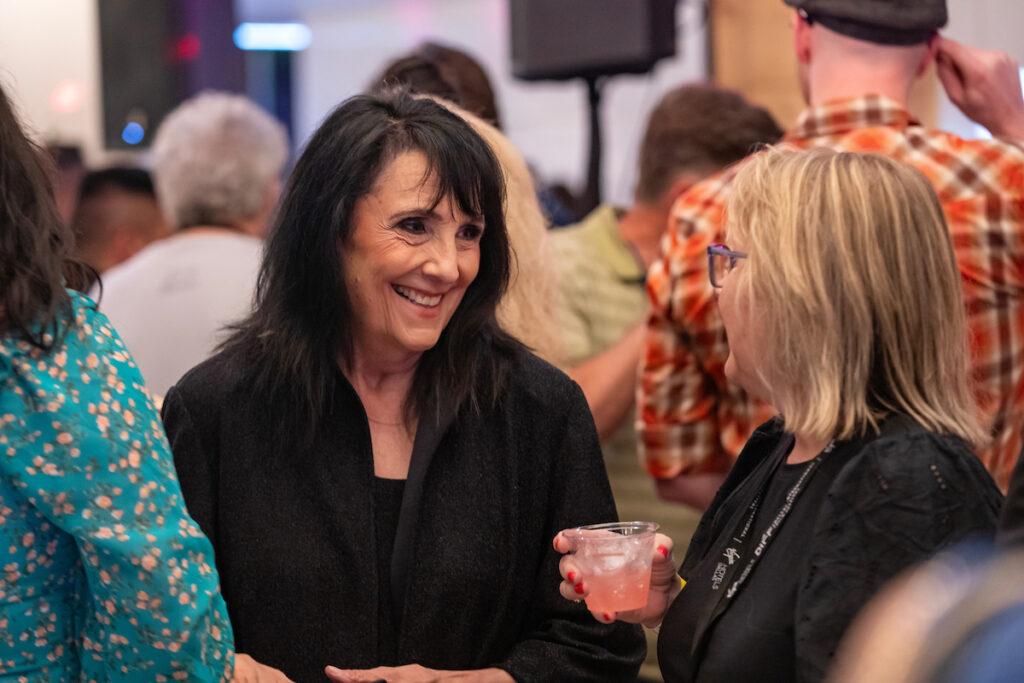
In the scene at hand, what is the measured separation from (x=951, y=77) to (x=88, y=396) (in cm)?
190

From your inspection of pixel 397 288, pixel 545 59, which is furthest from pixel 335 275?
pixel 545 59

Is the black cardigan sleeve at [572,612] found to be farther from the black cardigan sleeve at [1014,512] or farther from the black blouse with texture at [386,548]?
the black cardigan sleeve at [1014,512]

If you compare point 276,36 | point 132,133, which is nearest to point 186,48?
point 132,133

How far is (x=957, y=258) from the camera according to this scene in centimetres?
230

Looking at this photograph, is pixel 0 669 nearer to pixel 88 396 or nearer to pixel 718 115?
pixel 88 396

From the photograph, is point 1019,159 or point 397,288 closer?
point 397,288

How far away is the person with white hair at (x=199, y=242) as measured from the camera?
3.34m

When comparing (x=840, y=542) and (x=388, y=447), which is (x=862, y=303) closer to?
(x=840, y=542)

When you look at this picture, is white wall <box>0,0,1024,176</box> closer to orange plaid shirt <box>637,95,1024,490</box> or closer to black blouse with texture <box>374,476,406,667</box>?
orange plaid shirt <box>637,95,1024,490</box>

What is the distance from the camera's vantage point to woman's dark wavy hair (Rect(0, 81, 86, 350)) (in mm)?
1572

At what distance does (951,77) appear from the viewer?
108 inches

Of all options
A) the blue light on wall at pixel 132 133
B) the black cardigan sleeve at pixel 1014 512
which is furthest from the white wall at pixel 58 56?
the black cardigan sleeve at pixel 1014 512

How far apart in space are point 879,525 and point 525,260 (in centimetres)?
125

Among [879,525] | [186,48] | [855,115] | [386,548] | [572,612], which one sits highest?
[186,48]
